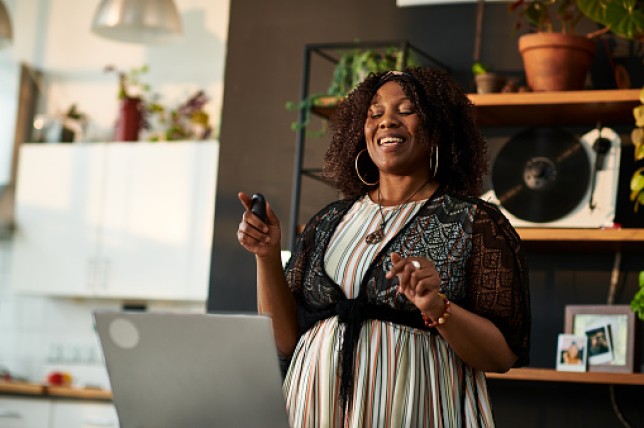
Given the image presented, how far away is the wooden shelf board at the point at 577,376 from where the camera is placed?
3.46 m

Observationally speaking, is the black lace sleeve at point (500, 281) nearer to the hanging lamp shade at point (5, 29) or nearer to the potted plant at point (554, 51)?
the potted plant at point (554, 51)

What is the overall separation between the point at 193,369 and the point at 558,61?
8.25 feet

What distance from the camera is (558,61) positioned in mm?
3748

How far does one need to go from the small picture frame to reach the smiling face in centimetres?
180

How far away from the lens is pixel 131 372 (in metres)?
1.60

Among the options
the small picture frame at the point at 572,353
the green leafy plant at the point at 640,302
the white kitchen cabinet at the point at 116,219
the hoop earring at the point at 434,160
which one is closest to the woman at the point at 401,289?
the hoop earring at the point at 434,160

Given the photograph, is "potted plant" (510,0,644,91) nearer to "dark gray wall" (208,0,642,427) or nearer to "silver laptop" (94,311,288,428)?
"dark gray wall" (208,0,642,427)

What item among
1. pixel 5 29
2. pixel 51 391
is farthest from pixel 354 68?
pixel 51 391

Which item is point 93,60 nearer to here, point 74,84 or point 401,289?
point 74,84

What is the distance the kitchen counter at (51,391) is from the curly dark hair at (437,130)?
126 inches

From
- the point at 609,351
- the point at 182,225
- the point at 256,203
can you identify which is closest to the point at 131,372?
the point at 256,203

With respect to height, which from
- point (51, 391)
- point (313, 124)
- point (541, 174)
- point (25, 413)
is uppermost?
point (313, 124)

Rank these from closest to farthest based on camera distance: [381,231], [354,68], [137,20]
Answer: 1. [381,231]
2. [354,68]
3. [137,20]

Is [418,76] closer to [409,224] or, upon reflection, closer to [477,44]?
[409,224]
